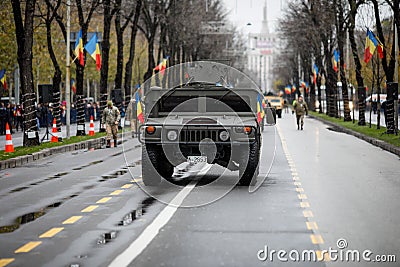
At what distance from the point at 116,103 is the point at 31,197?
29.6 m

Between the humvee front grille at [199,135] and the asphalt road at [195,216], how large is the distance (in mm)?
942

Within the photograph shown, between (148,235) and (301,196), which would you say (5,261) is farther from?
(301,196)

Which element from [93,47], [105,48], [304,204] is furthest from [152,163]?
[105,48]

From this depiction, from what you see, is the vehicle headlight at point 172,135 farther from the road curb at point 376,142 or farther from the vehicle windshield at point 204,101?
the road curb at point 376,142

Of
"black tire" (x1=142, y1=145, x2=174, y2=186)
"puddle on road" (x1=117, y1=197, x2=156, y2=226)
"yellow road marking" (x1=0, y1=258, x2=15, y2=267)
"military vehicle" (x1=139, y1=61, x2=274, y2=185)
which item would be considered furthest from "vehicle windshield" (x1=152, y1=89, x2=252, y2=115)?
"yellow road marking" (x1=0, y1=258, x2=15, y2=267)

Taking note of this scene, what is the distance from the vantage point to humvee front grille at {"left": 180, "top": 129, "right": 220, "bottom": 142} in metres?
15.6

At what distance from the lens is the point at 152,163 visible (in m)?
15.9

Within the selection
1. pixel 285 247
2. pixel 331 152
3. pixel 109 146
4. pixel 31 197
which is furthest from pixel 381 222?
pixel 109 146

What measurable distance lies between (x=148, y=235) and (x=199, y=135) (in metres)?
5.57

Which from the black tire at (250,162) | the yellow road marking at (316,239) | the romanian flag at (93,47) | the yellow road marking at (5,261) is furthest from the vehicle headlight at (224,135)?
the romanian flag at (93,47)

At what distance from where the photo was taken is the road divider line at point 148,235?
8.71 metres

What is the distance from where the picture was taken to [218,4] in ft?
296

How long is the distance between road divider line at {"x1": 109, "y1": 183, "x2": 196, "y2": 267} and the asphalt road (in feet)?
0.05

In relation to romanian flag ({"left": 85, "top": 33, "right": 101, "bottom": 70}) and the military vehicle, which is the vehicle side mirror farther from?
romanian flag ({"left": 85, "top": 33, "right": 101, "bottom": 70})
